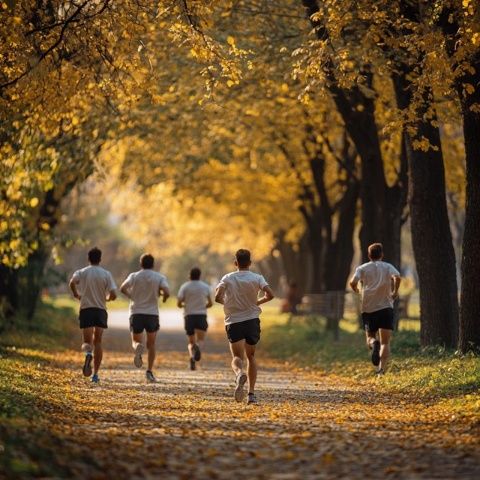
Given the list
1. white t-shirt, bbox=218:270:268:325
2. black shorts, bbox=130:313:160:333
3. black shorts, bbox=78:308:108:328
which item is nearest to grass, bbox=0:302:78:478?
black shorts, bbox=78:308:108:328

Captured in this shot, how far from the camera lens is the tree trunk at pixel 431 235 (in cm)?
2044

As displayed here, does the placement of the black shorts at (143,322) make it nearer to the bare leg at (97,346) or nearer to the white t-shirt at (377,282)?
the bare leg at (97,346)

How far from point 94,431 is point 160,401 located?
13.5 ft

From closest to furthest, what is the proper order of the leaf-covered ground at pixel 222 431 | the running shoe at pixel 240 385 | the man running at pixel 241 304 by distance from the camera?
1. the leaf-covered ground at pixel 222 431
2. the running shoe at pixel 240 385
3. the man running at pixel 241 304

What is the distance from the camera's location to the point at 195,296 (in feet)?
75.6

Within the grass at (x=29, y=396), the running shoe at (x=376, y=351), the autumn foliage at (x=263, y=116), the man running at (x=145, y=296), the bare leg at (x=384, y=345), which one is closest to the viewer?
the grass at (x=29, y=396)

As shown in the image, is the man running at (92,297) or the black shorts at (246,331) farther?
the man running at (92,297)

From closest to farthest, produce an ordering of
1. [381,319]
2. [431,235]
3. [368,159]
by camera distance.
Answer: [381,319] < [431,235] < [368,159]

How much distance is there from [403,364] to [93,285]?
205 inches

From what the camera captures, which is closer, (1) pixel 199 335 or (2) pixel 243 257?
(2) pixel 243 257

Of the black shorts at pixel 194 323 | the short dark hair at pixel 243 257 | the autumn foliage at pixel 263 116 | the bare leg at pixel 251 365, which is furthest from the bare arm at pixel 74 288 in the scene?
the black shorts at pixel 194 323

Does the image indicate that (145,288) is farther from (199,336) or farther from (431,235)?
(431,235)

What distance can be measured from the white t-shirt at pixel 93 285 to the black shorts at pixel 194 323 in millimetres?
4206

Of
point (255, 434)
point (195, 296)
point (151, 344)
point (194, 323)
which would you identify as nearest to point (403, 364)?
point (151, 344)
